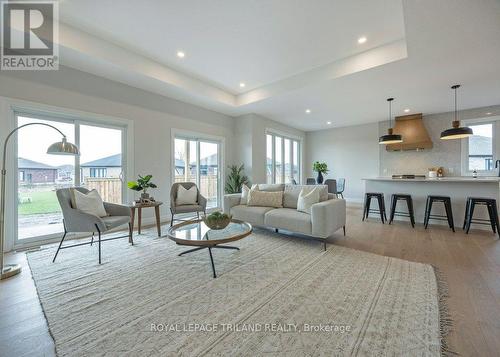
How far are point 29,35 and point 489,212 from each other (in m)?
7.46

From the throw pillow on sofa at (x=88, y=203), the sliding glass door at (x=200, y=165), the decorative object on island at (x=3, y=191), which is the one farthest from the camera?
the sliding glass door at (x=200, y=165)

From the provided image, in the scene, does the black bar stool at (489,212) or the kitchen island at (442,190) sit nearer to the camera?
the black bar stool at (489,212)

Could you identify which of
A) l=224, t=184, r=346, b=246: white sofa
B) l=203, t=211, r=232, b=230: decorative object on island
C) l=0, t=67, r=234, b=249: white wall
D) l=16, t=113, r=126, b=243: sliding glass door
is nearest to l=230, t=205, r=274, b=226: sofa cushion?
l=224, t=184, r=346, b=246: white sofa

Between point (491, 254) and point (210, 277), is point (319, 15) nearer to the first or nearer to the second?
point (210, 277)

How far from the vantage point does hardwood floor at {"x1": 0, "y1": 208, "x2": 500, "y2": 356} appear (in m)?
1.36

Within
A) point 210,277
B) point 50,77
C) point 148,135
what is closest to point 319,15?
point 210,277

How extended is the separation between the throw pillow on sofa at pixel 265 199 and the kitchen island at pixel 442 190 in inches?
105

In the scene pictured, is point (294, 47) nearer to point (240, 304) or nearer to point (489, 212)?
point (240, 304)

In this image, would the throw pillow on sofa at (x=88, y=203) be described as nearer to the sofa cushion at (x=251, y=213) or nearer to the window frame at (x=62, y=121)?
the window frame at (x=62, y=121)

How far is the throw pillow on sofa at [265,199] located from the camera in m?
3.79

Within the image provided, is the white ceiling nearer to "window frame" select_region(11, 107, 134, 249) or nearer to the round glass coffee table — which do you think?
"window frame" select_region(11, 107, 134, 249)

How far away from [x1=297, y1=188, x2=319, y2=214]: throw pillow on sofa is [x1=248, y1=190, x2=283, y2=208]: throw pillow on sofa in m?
0.44

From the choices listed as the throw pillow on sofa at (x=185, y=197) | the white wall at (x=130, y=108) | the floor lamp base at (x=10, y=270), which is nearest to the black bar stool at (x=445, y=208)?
the throw pillow on sofa at (x=185, y=197)

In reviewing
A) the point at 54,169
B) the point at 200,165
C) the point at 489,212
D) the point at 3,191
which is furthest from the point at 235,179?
the point at 489,212
